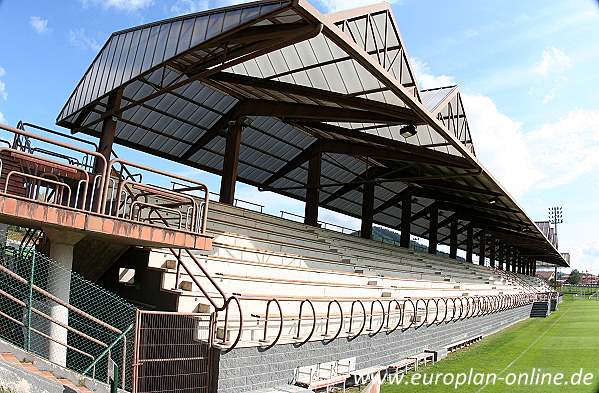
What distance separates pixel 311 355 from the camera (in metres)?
11.7

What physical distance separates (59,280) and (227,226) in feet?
25.2

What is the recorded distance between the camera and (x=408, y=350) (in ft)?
54.3

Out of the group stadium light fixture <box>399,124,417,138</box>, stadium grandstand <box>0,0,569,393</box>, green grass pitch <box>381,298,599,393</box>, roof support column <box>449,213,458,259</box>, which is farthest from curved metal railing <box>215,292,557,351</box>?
roof support column <box>449,213,458,259</box>

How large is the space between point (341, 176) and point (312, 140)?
606 cm

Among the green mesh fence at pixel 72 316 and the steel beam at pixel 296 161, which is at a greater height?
the steel beam at pixel 296 161

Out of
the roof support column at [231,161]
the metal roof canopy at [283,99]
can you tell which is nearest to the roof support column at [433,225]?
the metal roof canopy at [283,99]

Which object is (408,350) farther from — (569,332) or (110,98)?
(569,332)

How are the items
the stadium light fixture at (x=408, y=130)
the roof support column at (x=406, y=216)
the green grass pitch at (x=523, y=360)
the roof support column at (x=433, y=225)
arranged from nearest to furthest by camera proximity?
the green grass pitch at (x=523, y=360)
the stadium light fixture at (x=408, y=130)
the roof support column at (x=406, y=216)
the roof support column at (x=433, y=225)

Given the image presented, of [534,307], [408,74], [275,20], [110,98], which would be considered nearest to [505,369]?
[408,74]

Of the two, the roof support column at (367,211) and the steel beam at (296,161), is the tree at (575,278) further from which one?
the steel beam at (296,161)

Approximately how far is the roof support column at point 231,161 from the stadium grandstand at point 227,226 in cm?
8

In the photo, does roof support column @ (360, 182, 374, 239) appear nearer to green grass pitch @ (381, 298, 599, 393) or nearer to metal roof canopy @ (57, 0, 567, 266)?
metal roof canopy @ (57, 0, 567, 266)

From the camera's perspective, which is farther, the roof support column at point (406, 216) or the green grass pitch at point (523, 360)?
the roof support column at point (406, 216)

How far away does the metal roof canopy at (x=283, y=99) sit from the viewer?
36.5 feet
